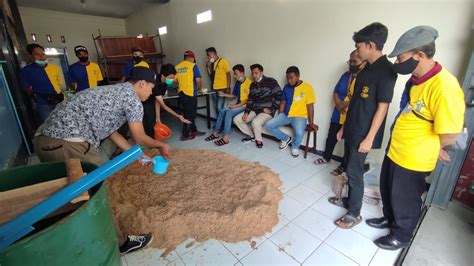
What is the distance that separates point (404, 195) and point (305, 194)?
904 mm

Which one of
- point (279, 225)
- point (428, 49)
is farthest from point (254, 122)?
point (428, 49)

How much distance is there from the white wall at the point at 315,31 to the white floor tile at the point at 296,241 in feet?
4.49

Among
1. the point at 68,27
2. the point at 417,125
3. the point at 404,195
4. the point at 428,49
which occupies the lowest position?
the point at 404,195

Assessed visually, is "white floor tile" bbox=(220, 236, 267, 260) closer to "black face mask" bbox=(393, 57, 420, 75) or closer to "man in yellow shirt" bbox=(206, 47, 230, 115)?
"black face mask" bbox=(393, 57, 420, 75)

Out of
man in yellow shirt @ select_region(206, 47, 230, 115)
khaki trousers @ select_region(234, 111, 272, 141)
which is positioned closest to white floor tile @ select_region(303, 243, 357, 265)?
khaki trousers @ select_region(234, 111, 272, 141)

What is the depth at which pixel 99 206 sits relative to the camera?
2.61 ft

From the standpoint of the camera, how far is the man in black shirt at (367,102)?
1.39 meters

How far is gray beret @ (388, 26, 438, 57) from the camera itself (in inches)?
45.4

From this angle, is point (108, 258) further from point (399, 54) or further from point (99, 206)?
point (399, 54)

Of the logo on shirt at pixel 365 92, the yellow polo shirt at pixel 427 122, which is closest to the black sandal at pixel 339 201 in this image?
the yellow polo shirt at pixel 427 122

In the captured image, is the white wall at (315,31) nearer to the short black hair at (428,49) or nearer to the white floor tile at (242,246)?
the short black hair at (428,49)

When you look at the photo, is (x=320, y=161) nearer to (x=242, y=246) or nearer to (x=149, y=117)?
(x=242, y=246)

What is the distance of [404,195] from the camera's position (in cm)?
140

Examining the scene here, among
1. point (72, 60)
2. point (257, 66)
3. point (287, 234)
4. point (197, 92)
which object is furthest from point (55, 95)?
point (72, 60)
